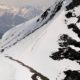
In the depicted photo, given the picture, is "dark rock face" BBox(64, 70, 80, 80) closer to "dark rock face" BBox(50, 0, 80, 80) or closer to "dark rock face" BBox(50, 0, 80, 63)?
"dark rock face" BBox(50, 0, 80, 80)

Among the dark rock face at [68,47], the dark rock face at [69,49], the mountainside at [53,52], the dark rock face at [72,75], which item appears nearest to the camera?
the dark rock face at [72,75]

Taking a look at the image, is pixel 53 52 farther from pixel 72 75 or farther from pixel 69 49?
pixel 72 75

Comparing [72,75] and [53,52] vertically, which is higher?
[53,52]

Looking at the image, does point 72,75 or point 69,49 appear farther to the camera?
point 69,49

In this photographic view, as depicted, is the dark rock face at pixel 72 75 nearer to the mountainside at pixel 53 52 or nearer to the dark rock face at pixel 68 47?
the mountainside at pixel 53 52

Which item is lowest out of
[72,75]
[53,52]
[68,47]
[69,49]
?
[72,75]

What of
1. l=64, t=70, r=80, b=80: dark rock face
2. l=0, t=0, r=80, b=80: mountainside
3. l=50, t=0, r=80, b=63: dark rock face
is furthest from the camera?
Result: l=50, t=0, r=80, b=63: dark rock face

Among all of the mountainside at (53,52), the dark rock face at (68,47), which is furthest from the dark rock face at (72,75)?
the dark rock face at (68,47)

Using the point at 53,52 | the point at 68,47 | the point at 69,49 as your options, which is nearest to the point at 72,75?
the point at 69,49

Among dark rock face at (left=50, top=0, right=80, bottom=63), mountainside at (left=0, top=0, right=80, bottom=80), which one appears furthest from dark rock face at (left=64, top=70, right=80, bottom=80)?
dark rock face at (left=50, top=0, right=80, bottom=63)

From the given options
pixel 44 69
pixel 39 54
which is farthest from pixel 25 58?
pixel 44 69

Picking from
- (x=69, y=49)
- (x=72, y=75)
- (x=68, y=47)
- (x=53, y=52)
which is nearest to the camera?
(x=72, y=75)

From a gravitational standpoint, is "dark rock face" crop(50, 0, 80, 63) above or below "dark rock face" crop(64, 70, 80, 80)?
above

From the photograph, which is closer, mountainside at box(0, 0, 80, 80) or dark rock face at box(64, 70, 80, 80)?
dark rock face at box(64, 70, 80, 80)
